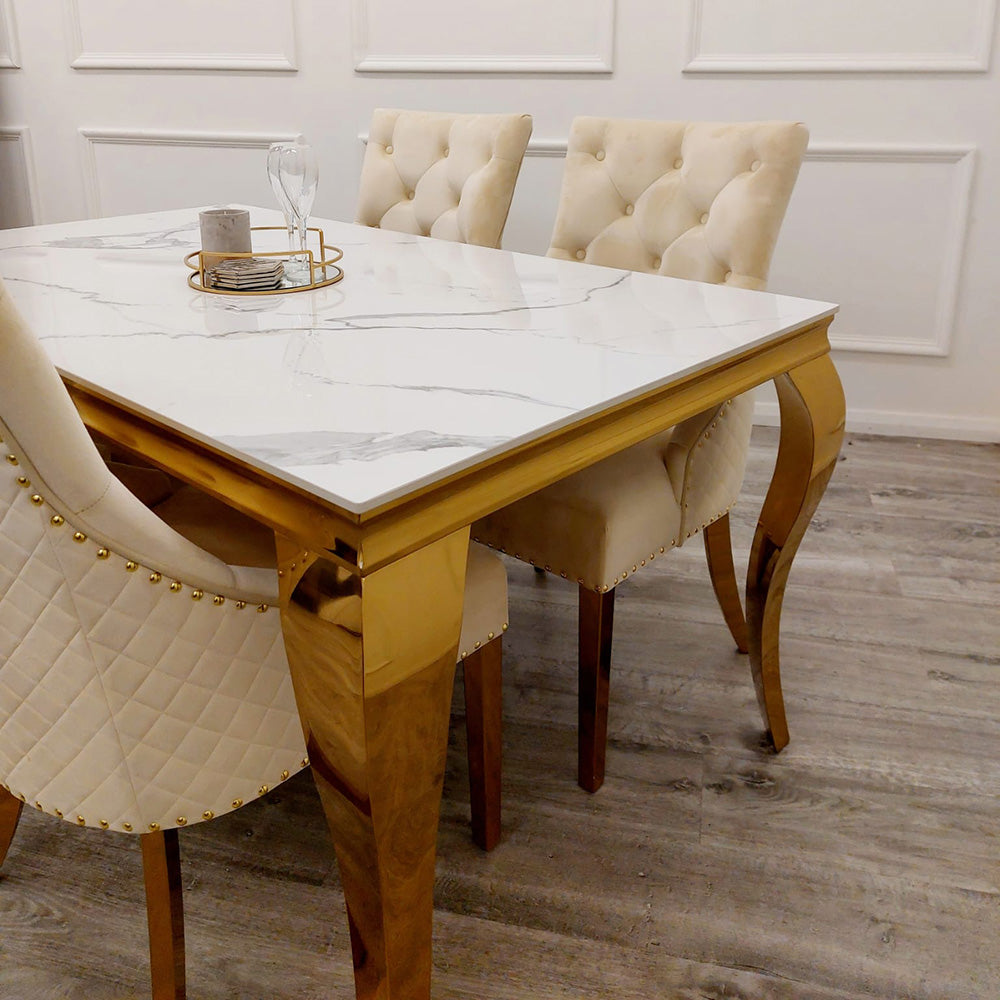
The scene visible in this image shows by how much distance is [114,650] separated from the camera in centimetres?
88

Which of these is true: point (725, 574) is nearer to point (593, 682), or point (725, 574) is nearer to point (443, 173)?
point (593, 682)

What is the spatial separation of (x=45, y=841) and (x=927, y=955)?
1243mm

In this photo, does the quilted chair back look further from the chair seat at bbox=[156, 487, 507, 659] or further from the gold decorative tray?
the gold decorative tray

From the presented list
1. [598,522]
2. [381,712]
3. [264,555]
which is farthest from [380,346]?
[381,712]

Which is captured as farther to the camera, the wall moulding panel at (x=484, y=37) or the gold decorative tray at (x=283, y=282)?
the wall moulding panel at (x=484, y=37)

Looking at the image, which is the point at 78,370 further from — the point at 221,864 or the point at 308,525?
the point at 221,864

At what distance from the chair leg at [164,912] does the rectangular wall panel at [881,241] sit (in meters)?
2.54

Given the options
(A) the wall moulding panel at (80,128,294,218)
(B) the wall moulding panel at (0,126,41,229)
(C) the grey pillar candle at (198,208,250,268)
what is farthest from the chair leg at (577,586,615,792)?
(B) the wall moulding panel at (0,126,41,229)

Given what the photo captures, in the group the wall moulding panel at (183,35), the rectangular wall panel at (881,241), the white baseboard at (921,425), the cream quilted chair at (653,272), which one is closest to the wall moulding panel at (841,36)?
the rectangular wall panel at (881,241)

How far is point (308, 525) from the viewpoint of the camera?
834 mm

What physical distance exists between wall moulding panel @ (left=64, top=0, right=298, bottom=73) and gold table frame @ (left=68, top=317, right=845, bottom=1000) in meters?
2.63

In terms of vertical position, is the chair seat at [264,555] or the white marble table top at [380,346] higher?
the white marble table top at [380,346]

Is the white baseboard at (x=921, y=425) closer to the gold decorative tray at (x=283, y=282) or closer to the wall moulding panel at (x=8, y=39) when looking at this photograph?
the gold decorative tray at (x=283, y=282)

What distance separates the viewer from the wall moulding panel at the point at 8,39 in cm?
360
